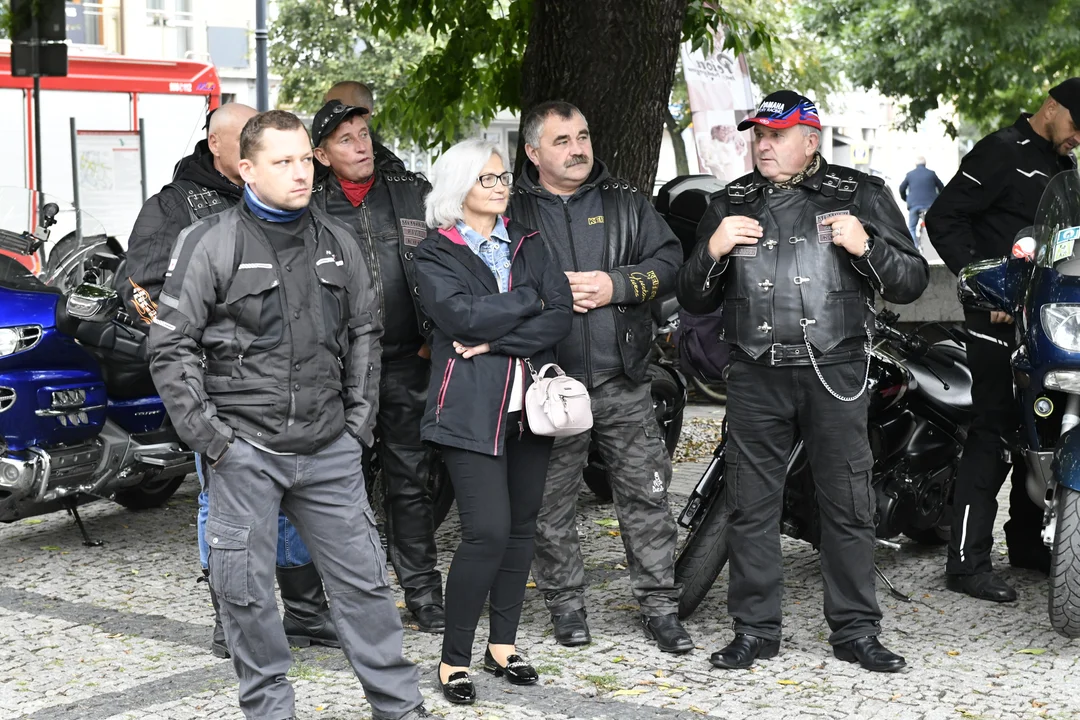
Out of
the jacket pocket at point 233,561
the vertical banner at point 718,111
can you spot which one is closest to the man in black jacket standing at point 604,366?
the jacket pocket at point 233,561

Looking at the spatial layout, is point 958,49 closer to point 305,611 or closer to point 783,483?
point 783,483

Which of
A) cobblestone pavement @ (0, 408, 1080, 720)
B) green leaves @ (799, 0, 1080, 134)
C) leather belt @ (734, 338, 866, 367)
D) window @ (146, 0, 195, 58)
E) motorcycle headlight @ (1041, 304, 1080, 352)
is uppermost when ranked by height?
window @ (146, 0, 195, 58)

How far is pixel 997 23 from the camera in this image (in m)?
19.5

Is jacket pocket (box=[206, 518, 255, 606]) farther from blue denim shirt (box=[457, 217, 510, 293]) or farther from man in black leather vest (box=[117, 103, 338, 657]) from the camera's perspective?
blue denim shirt (box=[457, 217, 510, 293])

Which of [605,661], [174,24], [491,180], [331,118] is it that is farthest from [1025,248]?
[174,24]

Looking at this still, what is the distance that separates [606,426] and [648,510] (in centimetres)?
34

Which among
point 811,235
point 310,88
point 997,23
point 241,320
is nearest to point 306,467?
point 241,320

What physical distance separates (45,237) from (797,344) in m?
3.94

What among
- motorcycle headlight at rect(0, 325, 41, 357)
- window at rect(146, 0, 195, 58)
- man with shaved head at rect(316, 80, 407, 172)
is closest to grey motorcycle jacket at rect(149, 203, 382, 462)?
man with shaved head at rect(316, 80, 407, 172)

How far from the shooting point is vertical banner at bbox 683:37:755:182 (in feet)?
41.2

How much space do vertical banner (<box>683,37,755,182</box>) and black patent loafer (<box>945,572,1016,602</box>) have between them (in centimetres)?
697

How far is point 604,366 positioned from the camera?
525 centimetres

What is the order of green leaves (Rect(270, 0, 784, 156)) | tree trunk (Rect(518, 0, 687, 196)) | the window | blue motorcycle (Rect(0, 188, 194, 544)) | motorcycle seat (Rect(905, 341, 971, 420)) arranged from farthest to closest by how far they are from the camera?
1. the window
2. green leaves (Rect(270, 0, 784, 156))
3. tree trunk (Rect(518, 0, 687, 196))
4. blue motorcycle (Rect(0, 188, 194, 544))
5. motorcycle seat (Rect(905, 341, 971, 420))

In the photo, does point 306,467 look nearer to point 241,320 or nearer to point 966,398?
point 241,320
